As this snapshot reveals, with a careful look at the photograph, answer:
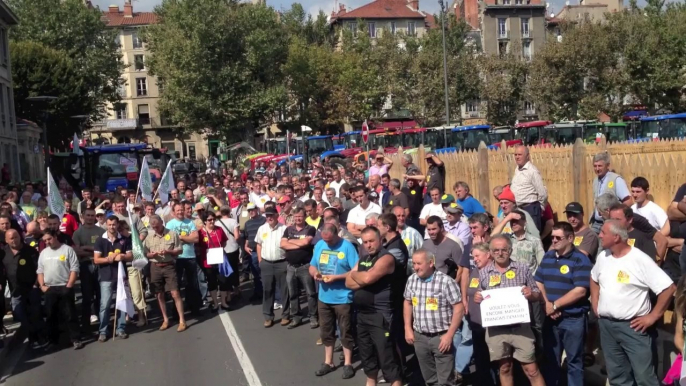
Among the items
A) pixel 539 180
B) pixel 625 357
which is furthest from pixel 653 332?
pixel 539 180

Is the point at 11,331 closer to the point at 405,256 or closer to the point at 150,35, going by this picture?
the point at 405,256

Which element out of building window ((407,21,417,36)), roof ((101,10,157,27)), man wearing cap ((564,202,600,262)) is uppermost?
roof ((101,10,157,27))

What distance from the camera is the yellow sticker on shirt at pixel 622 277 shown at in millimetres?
6379

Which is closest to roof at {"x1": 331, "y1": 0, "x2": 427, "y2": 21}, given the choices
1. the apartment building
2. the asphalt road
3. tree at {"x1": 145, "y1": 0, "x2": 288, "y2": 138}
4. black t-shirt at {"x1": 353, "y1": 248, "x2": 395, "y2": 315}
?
the apartment building

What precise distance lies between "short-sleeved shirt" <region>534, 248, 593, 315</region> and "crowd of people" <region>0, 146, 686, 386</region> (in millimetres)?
11

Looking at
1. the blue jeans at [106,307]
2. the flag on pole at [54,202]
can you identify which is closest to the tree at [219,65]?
the flag on pole at [54,202]

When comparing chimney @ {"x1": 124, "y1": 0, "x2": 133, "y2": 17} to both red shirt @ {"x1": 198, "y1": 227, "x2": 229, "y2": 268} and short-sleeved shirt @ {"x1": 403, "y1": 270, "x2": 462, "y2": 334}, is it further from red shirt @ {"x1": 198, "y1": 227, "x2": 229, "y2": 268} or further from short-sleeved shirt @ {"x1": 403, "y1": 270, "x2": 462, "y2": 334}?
short-sleeved shirt @ {"x1": 403, "y1": 270, "x2": 462, "y2": 334}

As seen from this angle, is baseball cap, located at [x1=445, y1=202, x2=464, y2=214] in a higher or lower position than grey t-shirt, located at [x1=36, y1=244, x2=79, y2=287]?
higher

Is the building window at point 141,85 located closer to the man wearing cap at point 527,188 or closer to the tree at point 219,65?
the tree at point 219,65

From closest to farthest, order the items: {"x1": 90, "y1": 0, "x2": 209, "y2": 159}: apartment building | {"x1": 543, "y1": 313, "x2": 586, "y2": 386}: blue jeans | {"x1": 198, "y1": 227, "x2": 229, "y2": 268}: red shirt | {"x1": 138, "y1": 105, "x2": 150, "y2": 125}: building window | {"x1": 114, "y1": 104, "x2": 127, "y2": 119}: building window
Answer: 1. {"x1": 543, "y1": 313, "x2": 586, "y2": 386}: blue jeans
2. {"x1": 198, "y1": 227, "x2": 229, "y2": 268}: red shirt
3. {"x1": 90, "y1": 0, "x2": 209, "y2": 159}: apartment building
4. {"x1": 114, "y1": 104, "x2": 127, "y2": 119}: building window
5. {"x1": 138, "y1": 105, "x2": 150, "y2": 125}: building window

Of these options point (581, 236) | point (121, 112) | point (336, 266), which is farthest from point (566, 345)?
point (121, 112)

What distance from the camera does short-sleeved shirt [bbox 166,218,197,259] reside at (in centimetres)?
1241

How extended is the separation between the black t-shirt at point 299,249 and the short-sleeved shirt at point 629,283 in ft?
17.1

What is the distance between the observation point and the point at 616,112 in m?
43.8
